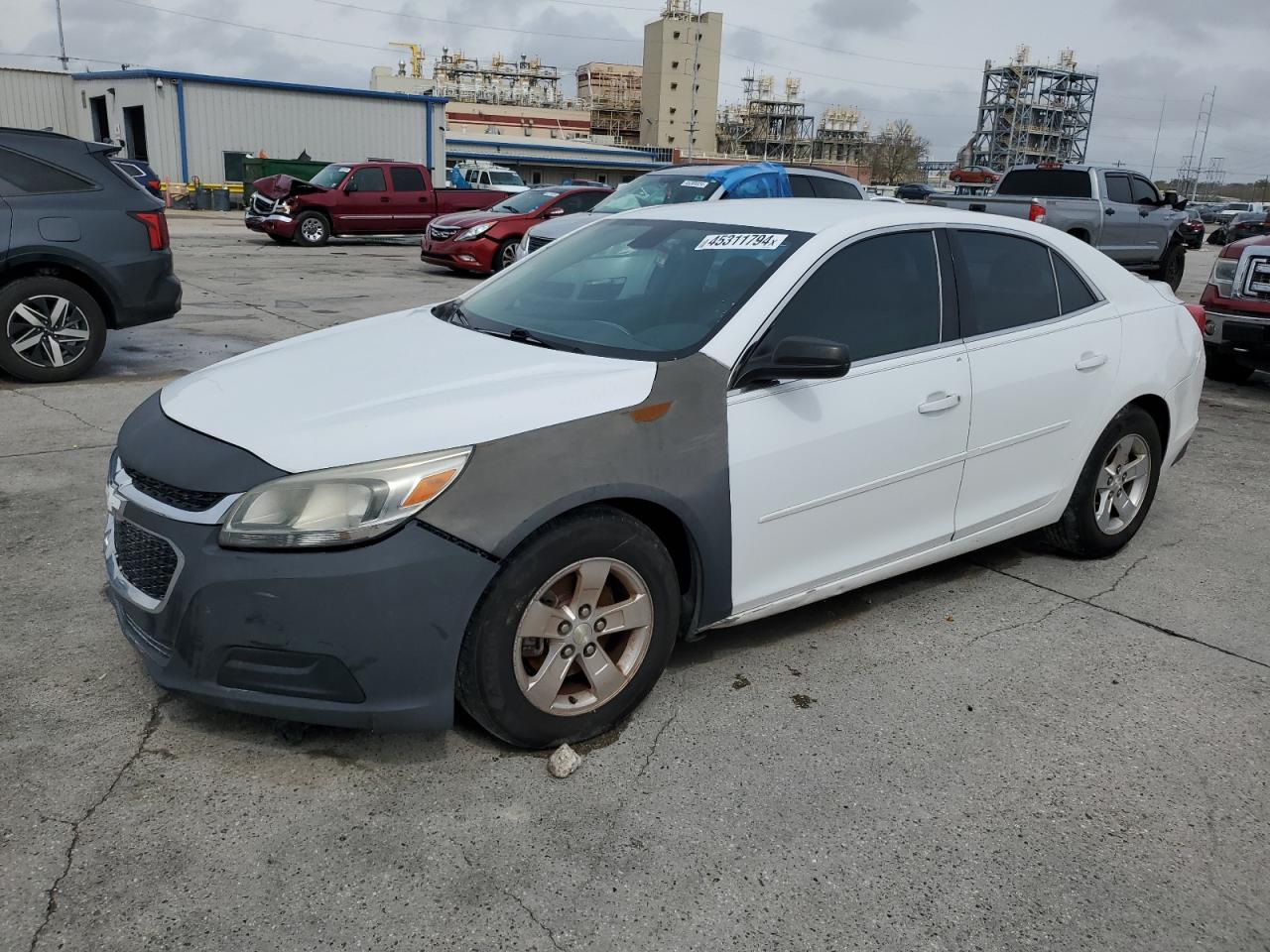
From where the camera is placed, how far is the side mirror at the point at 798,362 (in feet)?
10.3

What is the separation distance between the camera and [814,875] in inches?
99.5

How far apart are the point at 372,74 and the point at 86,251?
9604 cm

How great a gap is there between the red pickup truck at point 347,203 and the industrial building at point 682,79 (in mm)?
81958

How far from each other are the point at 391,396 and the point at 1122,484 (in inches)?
137

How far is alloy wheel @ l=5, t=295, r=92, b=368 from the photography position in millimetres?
7359

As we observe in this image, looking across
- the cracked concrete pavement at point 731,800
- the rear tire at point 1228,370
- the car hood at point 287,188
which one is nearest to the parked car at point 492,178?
the car hood at point 287,188

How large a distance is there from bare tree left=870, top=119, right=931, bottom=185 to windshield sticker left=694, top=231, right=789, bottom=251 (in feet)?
375

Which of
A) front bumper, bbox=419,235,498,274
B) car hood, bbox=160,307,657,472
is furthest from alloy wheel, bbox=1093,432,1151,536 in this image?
front bumper, bbox=419,235,498,274

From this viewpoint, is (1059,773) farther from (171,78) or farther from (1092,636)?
(171,78)

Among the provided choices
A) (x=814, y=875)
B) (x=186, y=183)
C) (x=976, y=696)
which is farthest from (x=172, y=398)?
(x=186, y=183)

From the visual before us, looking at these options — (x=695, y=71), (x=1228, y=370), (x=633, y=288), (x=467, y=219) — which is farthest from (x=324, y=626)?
(x=695, y=71)

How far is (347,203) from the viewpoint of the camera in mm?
21531

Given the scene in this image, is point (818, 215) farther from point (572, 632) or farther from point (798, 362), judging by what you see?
point (572, 632)

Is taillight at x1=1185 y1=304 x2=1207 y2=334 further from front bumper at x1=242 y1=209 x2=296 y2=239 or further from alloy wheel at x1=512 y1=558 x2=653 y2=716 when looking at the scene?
front bumper at x1=242 y1=209 x2=296 y2=239
